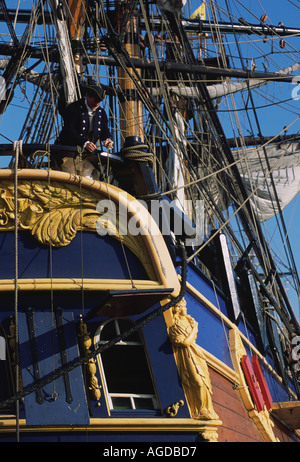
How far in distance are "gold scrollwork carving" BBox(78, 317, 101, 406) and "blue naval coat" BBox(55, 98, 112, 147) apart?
1730mm

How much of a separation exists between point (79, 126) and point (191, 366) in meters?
2.35

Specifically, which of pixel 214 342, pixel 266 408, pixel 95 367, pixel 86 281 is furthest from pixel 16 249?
pixel 266 408

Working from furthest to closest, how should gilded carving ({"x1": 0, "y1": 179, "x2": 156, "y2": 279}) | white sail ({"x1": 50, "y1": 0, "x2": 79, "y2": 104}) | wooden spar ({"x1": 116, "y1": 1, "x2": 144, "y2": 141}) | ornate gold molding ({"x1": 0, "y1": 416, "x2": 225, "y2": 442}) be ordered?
wooden spar ({"x1": 116, "y1": 1, "x2": 144, "y2": 141}) < white sail ({"x1": 50, "y1": 0, "x2": 79, "y2": 104}) < gilded carving ({"x1": 0, "y1": 179, "x2": 156, "y2": 279}) < ornate gold molding ({"x1": 0, "y1": 416, "x2": 225, "y2": 442})

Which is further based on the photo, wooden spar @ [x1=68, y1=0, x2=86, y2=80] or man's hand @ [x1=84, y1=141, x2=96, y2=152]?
wooden spar @ [x1=68, y1=0, x2=86, y2=80]

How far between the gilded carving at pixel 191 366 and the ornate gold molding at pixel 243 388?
137cm

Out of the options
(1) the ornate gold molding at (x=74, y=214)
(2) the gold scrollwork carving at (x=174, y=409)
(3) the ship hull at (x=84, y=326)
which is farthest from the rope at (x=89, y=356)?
(2) the gold scrollwork carving at (x=174, y=409)

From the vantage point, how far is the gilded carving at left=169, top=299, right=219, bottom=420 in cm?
534

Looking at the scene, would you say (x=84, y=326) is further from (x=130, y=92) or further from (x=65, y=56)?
(x=130, y=92)

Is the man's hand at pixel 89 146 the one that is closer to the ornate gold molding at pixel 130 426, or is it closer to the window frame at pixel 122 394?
the window frame at pixel 122 394

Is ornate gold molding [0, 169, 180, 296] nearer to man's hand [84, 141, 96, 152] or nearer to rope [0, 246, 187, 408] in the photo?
rope [0, 246, 187, 408]

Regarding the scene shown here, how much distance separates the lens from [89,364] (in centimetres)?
534

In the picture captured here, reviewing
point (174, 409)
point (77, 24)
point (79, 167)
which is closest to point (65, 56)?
point (77, 24)

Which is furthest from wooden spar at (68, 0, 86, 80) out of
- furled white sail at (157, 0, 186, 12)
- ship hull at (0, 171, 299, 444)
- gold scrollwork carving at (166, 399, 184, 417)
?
gold scrollwork carving at (166, 399, 184, 417)
